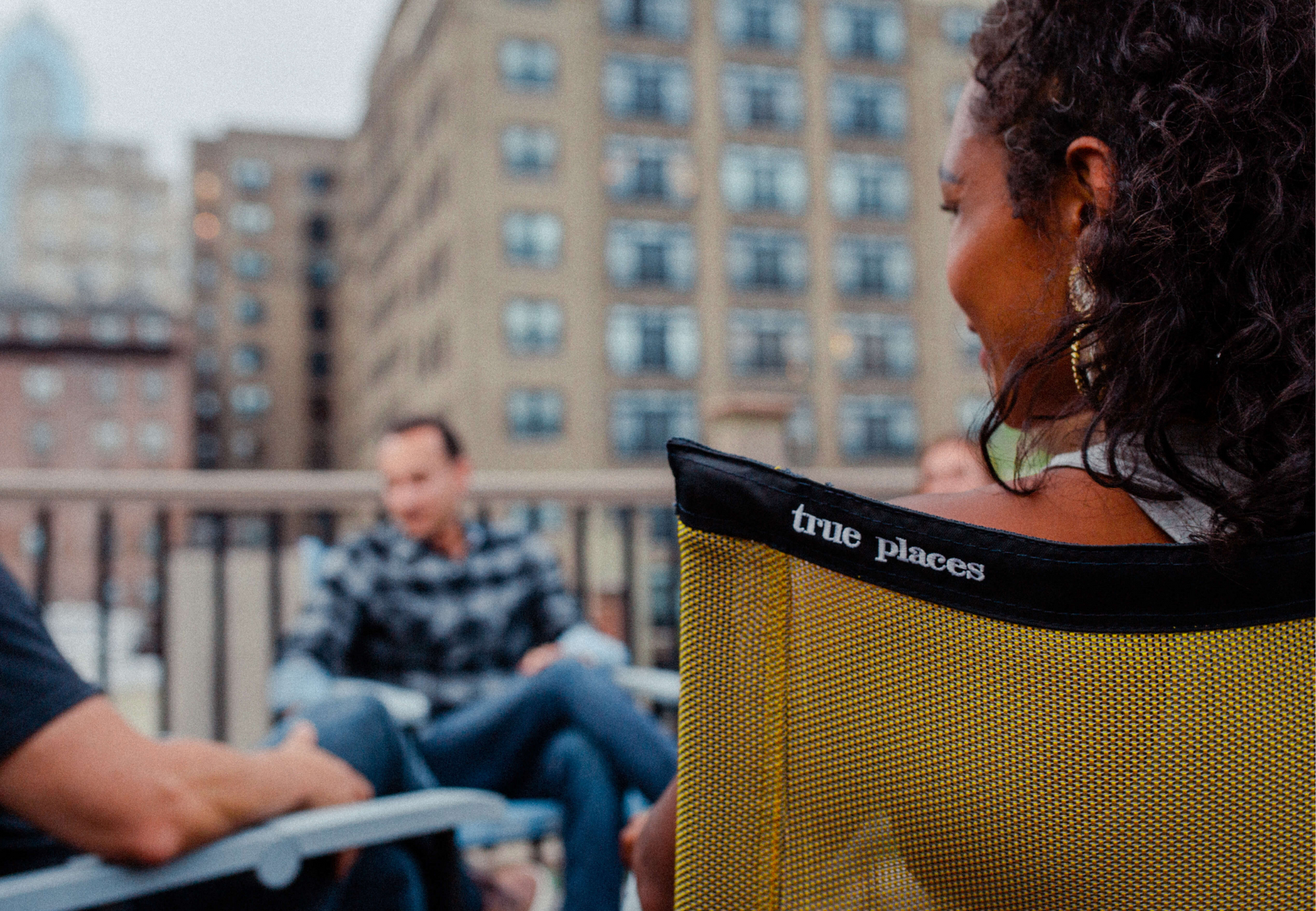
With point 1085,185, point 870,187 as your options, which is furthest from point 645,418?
point 1085,185

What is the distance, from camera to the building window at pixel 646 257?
35688 mm

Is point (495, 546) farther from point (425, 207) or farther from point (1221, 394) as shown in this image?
point (425, 207)

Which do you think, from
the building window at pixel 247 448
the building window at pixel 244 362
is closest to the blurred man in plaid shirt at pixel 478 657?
the building window at pixel 247 448

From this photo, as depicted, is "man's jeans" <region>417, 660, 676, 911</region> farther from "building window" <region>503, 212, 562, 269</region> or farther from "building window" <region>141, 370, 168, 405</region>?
"building window" <region>141, 370, 168, 405</region>

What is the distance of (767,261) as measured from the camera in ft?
121

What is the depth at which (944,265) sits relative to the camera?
3.46 ft

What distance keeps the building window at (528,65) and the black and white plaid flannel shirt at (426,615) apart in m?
33.8

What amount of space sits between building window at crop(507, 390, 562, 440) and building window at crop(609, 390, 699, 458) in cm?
193

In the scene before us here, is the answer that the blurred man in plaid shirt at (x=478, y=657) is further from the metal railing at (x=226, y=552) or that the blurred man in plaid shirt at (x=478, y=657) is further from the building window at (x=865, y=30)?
the building window at (x=865, y=30)

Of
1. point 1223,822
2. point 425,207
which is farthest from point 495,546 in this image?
point 425,207

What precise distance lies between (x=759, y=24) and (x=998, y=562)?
40.1 meters

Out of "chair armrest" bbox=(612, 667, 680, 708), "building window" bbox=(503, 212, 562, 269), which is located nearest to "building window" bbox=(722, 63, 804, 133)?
"building window" bbox=(503, 212, 562, 269)

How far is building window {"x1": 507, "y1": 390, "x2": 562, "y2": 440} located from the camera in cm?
3431

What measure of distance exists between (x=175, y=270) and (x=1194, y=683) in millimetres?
108746
